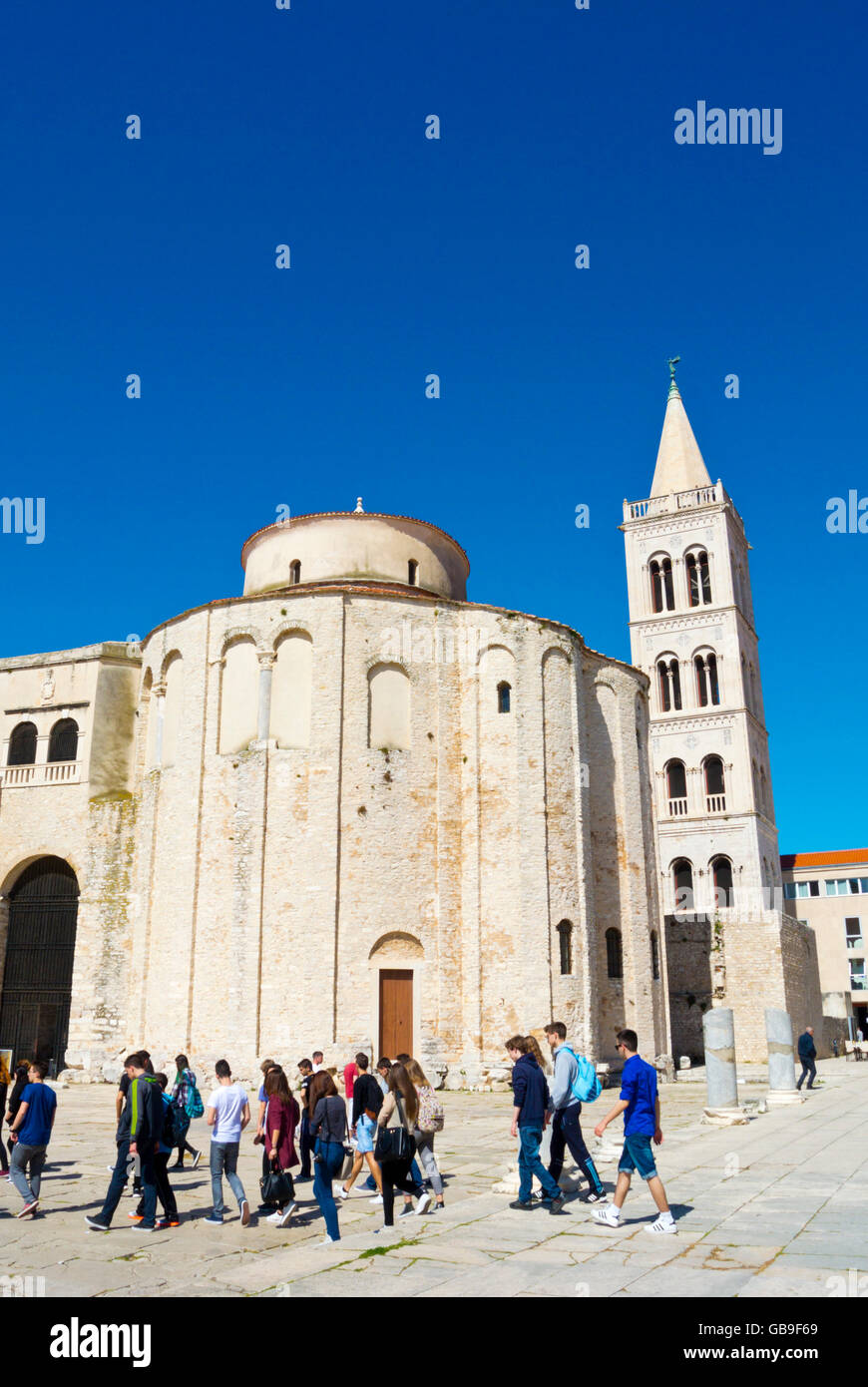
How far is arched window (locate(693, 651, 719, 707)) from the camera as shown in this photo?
52.9 meters

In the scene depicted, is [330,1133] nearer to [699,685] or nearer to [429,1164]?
[429,1164]

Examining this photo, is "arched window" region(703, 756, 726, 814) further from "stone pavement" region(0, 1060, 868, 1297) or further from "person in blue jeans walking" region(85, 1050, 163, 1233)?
"person in blue jeans walking" region(85, 1050, 163, 1233)

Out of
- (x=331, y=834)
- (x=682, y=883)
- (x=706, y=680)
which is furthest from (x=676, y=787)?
(x=331, y=834)

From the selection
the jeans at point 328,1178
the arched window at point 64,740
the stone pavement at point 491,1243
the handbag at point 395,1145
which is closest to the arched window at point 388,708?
the arched window at point 64,740

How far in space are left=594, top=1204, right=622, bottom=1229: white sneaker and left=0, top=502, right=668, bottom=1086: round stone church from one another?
14914 mm


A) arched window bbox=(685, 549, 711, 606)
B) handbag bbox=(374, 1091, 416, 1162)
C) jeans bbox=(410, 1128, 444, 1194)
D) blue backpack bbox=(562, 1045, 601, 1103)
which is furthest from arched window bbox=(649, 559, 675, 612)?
handbag bbox=(374, 1091, 416, 1162)

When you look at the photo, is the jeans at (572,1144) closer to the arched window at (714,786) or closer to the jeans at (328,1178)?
the jeans at (328,1178)

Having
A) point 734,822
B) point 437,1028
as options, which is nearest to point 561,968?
point 437,1028

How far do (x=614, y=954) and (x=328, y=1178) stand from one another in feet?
66.2

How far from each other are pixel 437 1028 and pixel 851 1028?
34.4 meters

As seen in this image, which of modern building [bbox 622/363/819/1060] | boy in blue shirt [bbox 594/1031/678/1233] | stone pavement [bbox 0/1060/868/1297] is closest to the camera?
stone pavement [bbox 0/1060/868/1297]

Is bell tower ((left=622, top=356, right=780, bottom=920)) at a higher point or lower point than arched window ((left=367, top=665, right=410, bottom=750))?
higher

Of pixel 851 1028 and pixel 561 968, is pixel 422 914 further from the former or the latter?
pixel 851 1028

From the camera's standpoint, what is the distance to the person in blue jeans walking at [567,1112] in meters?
10.5
